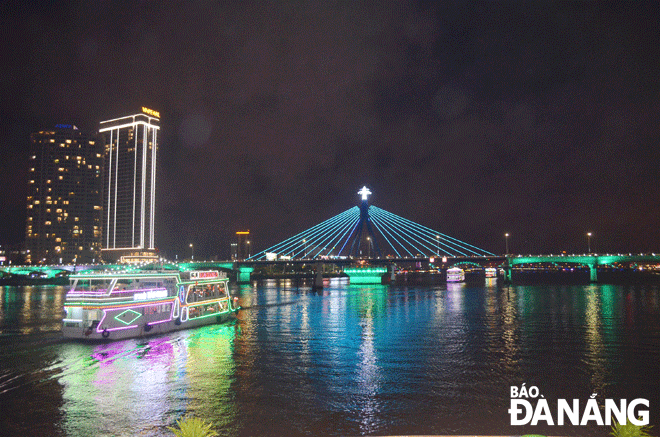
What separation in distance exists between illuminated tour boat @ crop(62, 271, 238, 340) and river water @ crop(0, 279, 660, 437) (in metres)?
1.15

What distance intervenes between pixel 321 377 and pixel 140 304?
56.4 ft

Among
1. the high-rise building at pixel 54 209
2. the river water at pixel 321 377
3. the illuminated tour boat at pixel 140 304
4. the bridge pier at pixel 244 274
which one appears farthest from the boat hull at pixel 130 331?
the high-rise building at pixel 54 209

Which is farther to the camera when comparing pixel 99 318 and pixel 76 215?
pixel 76 215

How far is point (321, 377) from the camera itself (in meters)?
19.1

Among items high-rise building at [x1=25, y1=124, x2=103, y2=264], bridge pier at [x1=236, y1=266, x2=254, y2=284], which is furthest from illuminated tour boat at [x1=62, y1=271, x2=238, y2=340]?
high-rise building at [x1=25, y1=124, x2=103, y2=264]

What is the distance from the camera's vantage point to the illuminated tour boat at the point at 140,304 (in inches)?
1105

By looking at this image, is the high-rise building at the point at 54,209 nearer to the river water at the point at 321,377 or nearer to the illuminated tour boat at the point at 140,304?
the river water at the point at 321,377

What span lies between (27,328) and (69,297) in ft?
33.9

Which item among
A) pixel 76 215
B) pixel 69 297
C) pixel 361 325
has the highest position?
pixel 76 215

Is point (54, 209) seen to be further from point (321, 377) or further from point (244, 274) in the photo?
point (321, 377)

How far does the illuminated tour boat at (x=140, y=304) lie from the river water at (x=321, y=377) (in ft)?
3.79

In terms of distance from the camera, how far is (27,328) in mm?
34656

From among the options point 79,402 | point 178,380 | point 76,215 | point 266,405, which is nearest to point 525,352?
point 266,405

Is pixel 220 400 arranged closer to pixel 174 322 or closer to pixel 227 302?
pixel 174 322
